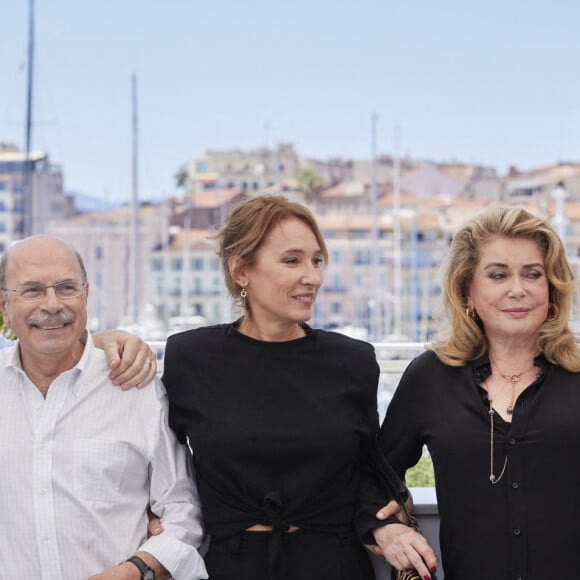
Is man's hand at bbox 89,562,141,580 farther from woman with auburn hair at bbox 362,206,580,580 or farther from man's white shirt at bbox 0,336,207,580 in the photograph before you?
woman with auburn hair at bbox 362,206,580,580

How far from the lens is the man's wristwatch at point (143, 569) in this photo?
6.41 ft

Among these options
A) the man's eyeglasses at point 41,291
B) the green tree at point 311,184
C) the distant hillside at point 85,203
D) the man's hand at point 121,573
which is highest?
the green tree at point 311,184

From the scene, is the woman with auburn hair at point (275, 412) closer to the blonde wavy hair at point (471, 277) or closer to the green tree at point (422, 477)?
the blonde wavy hair at point (471, 277)

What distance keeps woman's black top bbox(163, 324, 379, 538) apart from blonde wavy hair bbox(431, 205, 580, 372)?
0.20 meters

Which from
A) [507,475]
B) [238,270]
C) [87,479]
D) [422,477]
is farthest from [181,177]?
[507,475]

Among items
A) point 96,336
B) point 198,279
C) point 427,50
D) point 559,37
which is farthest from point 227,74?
point 96,336

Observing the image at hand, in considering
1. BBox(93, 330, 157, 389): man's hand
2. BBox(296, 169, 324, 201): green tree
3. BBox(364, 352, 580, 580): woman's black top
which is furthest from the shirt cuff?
BBox(296, 169, 324, 201): green tree

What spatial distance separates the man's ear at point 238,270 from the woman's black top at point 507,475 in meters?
0.48

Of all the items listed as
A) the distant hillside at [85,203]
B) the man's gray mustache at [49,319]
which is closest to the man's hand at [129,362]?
the man's gray mustache at [49,319]

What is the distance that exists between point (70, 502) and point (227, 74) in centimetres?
5640

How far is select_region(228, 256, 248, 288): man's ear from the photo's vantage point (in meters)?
2.14

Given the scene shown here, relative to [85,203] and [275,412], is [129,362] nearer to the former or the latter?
[275,412]

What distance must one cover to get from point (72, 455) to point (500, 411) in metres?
0.91

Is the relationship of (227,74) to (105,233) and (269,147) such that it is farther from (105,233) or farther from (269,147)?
(105,233)
